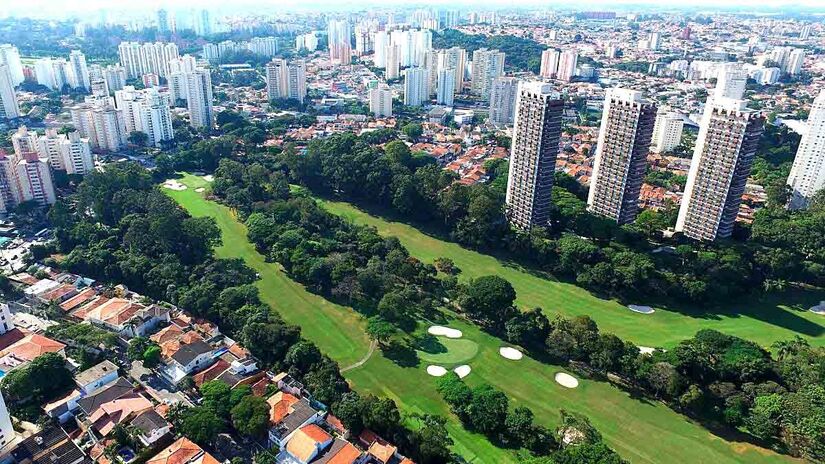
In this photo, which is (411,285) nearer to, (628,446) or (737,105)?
(628,446)

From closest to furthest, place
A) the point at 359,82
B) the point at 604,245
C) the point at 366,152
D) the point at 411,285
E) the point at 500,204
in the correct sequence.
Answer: the point at 411,285
the point at 604,245
the point at 500,204
the point at 366,152
the point at 359,82

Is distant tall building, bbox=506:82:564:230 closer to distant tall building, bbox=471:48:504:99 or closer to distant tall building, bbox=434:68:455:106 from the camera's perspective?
distant tall building, bbox=434:68:455:106

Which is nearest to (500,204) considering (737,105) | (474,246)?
(474,246)

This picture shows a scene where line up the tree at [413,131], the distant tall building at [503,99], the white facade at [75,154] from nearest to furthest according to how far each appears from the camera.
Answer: the white facade at [75,154] → the tree at [413,131] → the distant tall building at [503,99]

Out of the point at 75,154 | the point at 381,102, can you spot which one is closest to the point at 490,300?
the point at 75,154

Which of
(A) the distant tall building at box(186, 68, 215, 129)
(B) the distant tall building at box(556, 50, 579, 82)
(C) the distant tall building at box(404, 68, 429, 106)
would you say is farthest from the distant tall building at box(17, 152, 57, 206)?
(B) the distant tall building at box(556, 50, 579, 82)

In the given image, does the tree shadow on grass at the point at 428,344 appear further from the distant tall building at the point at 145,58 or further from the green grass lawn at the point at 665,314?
the distant tall building at the point at 145,58

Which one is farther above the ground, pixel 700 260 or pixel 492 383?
pixel 700 260

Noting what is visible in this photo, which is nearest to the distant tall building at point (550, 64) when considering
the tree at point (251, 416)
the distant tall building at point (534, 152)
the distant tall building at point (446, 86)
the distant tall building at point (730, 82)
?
the distant tall building at point (446, 86)
